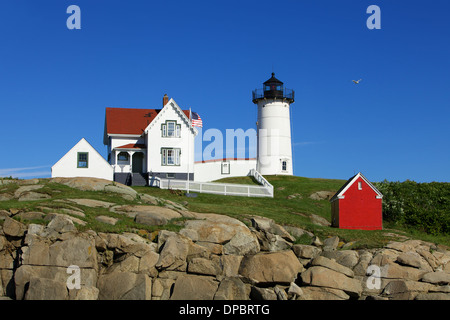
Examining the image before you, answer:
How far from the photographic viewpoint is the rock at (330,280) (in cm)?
2241

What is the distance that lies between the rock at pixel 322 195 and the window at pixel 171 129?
13.6 m

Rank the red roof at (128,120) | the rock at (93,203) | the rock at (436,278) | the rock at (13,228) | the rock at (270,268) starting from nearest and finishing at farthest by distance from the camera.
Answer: the rock at (13,228) → the rock at (270,268) → the rock at (436,278) → the rock at (93,203) → the red roof at (128,120)

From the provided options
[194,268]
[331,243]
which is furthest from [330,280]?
[331,243]

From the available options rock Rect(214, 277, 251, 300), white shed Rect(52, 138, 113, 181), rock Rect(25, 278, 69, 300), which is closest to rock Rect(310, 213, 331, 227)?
rock Rect(214, 277, 251, 300)

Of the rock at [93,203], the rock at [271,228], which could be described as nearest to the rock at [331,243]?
the rock at [271,228]

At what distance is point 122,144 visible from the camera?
5084cm

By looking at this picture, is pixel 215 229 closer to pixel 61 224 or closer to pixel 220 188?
pixel 61 224

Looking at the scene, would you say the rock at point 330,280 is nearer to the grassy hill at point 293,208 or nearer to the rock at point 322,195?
the grassy hill at point 293,208

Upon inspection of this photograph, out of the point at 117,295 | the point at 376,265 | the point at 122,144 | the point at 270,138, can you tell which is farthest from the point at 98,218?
the point at 270,138

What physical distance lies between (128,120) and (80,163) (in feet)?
29.3

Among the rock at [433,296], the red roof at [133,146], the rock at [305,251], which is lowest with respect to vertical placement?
the rock at [433,296]

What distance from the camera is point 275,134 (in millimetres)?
59719

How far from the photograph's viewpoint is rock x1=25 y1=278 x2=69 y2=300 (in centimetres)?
1923
